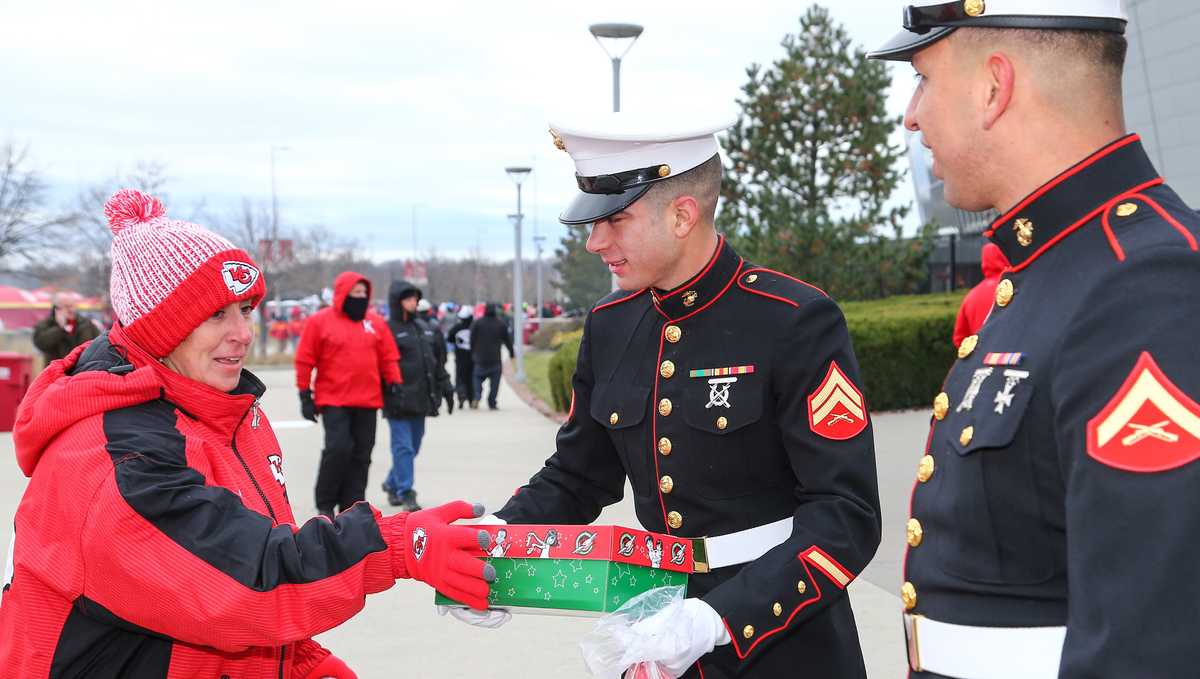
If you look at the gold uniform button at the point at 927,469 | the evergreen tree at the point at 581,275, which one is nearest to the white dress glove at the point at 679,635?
the gold uniform button at the point at 927,469

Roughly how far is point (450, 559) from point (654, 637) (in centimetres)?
51

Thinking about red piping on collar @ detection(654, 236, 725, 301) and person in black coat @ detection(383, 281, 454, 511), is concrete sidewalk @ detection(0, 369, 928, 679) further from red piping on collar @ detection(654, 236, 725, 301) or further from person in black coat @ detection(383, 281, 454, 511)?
red piping on collar @ detection(654, 236, 725, 301)

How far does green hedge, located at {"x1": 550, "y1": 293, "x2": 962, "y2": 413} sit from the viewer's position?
14273mm

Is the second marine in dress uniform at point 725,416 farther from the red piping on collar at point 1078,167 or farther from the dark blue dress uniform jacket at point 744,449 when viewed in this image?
the red piping on collar at point 1078,167

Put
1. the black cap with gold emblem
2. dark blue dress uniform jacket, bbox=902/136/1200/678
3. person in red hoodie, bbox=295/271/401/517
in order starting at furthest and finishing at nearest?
person in red hoodie, bbox=295/271/401/517
the black cap with gold emblem
dark blue dress uniform jacket, bbox=902/136/1200/678

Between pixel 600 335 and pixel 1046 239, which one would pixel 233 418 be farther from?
pixel 1046 239

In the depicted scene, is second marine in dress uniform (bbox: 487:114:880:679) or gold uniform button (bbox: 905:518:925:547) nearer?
gold uniform button (bbox: 905:518:925:547)

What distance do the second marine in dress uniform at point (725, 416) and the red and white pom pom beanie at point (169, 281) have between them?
819mm

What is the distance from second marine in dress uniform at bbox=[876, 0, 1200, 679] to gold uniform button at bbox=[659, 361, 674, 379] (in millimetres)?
1043

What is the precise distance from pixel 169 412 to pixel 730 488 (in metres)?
1.27

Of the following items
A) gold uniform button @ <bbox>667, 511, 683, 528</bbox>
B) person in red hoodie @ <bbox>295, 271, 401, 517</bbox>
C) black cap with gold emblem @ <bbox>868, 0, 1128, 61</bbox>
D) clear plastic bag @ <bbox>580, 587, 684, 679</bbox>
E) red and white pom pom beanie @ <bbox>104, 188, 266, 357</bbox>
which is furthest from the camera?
person in red hoodie @ <bbox>295, 271, 401, 517</bbox>

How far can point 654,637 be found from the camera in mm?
2289

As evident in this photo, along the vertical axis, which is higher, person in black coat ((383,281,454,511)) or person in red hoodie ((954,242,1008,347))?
person in red hoodie ((954,242,1008,347))

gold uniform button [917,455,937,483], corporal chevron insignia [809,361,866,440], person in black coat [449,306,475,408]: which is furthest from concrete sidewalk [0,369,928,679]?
person in black coat [449,306,475,408]
